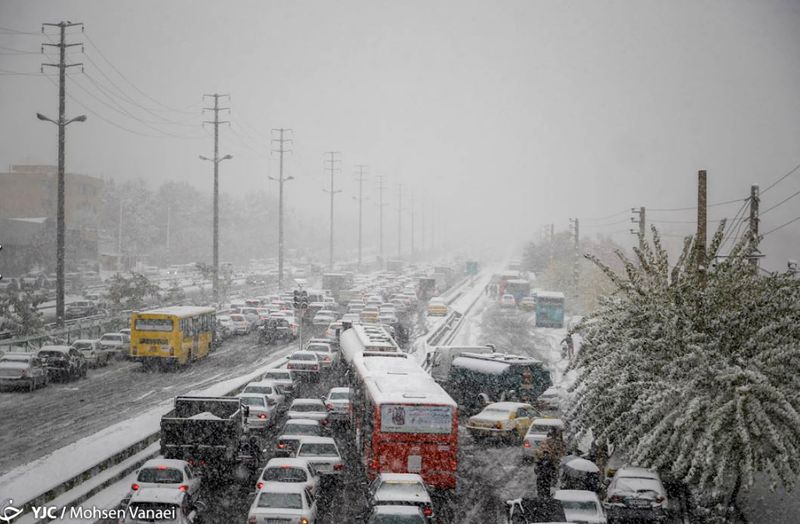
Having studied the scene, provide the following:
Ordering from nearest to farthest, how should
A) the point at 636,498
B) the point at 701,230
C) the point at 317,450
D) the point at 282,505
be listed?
1. the point at 282,505
2. the point at 636,498
3. the point at 701,230
4. the point at 317,450

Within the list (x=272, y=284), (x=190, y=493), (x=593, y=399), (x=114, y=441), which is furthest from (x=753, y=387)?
(x=272, y=284)

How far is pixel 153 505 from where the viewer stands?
15.6 metres

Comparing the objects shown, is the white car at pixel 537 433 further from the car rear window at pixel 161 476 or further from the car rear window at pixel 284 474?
the car rear window at pixel 161 476

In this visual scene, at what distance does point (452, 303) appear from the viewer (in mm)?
90125

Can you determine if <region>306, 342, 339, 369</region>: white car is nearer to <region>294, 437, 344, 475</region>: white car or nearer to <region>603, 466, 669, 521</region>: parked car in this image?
<region>294, 437, 344, 475</region>: white car

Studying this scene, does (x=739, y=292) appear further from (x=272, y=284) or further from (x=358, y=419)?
(x=272, y=284)

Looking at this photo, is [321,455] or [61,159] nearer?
[321,455]

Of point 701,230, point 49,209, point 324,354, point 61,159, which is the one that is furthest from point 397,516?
point 49,209

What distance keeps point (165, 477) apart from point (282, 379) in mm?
17333

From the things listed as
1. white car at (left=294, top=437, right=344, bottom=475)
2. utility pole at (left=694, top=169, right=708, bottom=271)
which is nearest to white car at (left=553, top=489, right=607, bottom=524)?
utility pole at (left=694, top=169, right=708, bottom=271)

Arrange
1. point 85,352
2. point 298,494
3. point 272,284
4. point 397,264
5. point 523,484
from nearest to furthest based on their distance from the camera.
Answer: point 298,494 < point 523,484 < point 85,352 < point 272,284 < point 397,264

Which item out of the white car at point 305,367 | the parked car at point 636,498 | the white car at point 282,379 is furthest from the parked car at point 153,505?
the white car at point 305,367

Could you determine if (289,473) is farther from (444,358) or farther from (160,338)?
(160,338)

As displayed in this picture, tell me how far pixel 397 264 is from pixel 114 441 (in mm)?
111910
